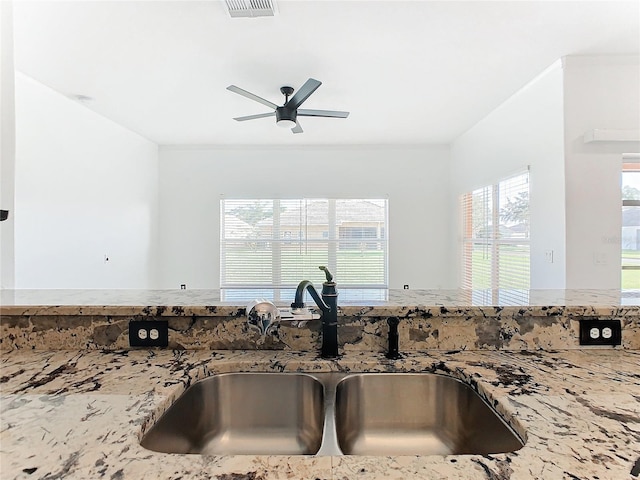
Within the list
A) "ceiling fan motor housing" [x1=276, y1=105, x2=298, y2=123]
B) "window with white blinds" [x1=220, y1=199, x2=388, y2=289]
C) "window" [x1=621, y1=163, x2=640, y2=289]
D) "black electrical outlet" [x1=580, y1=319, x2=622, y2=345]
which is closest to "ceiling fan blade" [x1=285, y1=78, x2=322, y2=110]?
"ceiling fan motor housing" [x1=276, y1=105, x2=298, y2=123]

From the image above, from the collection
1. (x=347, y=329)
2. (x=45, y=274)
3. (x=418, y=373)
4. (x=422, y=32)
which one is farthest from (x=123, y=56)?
(x=418, y=373)

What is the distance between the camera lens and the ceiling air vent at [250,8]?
2004 mm

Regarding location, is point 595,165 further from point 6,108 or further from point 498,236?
point 6,108

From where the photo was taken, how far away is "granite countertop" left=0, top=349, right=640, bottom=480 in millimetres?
532

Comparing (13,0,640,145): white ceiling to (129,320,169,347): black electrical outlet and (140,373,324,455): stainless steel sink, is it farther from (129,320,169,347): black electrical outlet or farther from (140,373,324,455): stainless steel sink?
(140,373,324,455): stainless steel sink

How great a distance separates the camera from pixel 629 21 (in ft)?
7.35

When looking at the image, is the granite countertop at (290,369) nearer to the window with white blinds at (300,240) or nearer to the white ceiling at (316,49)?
the white ceiling at (316,49)

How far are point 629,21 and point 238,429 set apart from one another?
10.6 ft

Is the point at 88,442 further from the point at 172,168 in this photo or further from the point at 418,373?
the point at 172,168

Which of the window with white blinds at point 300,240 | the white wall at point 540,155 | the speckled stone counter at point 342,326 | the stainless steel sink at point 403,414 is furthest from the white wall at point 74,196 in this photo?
the white wall at point 540,155

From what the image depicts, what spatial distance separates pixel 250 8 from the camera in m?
2.07

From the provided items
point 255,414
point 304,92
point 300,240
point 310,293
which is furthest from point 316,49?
point 300,240

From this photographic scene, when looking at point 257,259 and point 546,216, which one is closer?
point 546,216

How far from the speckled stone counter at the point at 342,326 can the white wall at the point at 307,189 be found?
14.5 ft
